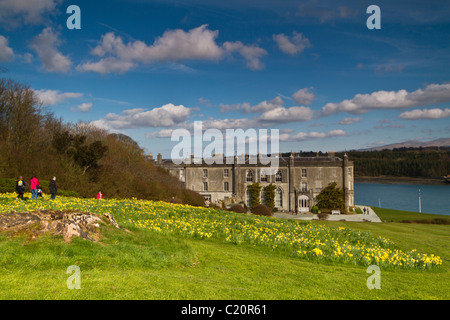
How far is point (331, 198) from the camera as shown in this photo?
2224 inches

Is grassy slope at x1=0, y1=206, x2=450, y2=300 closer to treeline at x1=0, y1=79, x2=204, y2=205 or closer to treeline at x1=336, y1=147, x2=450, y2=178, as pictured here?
treeline at x1=0, y1=79, x2=204, y2=205

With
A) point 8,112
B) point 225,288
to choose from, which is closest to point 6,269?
point 225,288

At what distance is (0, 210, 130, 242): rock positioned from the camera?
9.03 meters

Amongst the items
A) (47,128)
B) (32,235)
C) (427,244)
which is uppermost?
(47,128)

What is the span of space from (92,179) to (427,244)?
29.4 m

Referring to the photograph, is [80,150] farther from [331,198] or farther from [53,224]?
[331,198]

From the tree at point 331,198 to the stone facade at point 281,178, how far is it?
0.92 meters

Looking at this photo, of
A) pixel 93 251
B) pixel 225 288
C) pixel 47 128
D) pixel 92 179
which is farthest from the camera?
pixel 47 128

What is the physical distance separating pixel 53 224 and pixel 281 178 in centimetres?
5255

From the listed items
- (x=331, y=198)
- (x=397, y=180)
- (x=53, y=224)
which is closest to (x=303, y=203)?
(x=331, y=198)

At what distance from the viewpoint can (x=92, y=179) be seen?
33844mm

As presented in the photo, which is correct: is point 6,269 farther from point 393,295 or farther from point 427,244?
point 427,244

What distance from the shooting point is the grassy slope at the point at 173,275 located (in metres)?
6.38
